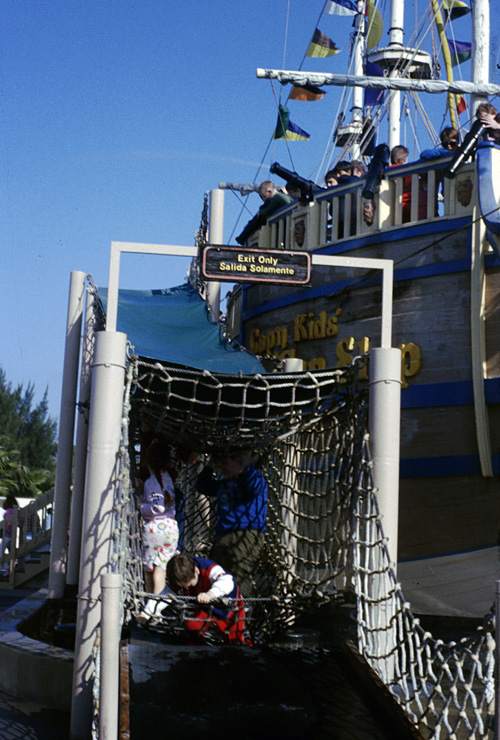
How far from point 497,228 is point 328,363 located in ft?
8.10

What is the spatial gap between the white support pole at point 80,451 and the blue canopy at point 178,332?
0.32 metres

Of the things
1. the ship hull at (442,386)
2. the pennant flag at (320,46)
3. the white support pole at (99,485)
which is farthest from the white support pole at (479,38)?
the white support pole at (99,485)

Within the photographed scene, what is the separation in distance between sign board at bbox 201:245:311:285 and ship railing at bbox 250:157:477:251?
4392 mm

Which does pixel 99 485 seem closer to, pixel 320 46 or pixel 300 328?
pixel 300 328

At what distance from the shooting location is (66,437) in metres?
7.02

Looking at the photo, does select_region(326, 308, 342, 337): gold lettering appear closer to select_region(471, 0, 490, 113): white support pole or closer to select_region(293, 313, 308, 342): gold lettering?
select_region(293, 313, 308, 342): gold lettering

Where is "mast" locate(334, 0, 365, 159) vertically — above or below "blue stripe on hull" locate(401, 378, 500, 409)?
above

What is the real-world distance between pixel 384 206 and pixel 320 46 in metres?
12.0

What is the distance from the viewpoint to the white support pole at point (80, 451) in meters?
6.73

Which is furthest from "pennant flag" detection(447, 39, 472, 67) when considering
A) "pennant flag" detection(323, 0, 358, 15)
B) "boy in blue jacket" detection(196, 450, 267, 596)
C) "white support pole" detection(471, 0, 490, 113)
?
"boy in blue jacket" detection(196, 450, 267, 596)

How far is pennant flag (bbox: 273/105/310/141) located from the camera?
57.2 ft

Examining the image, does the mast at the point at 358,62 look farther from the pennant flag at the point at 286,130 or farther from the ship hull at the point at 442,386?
the ship hull at the point at 442,386

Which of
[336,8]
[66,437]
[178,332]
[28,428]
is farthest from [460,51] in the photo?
[28,428]

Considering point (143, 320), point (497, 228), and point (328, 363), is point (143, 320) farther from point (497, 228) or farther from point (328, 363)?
point (497, 228)
